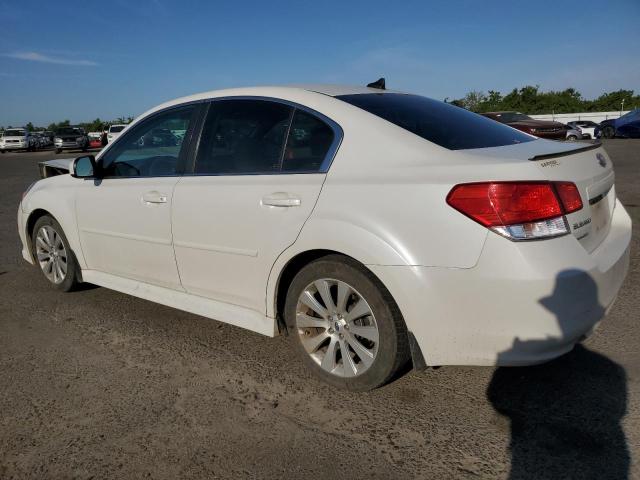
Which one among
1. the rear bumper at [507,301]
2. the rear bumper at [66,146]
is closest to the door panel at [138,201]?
the rear bumper at [507,301]

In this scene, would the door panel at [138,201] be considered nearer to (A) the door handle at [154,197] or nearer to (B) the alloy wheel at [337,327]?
(A) the door handle at [154,197]

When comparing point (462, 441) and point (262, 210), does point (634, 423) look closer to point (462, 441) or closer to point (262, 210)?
point (462, 441)

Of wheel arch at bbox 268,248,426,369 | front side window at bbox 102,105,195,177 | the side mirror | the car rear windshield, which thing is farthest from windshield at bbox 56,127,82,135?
wheel arch at bbox 268,248,426,369

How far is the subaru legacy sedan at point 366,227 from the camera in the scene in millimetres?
2344

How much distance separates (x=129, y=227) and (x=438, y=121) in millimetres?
2215

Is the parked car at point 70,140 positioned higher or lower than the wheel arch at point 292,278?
lower

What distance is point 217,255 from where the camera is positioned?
328 cm

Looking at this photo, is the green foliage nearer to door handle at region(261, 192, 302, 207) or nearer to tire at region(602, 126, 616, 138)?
tire at region(602, 126, 616, 138)

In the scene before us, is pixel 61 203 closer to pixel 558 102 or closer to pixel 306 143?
pixel 306 143

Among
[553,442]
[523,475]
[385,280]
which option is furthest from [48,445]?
[553,442]

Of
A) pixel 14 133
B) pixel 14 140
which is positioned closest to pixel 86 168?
pixel 14 140

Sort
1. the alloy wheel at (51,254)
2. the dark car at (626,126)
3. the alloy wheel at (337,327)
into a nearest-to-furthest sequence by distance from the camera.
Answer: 1. the alloy wheel at (337,327)
2. the alloy wheel at (51,254)
3. the dark car at (626,126)

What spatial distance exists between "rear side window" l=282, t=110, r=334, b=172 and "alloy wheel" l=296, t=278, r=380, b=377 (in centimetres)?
65

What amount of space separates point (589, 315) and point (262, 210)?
5.59 feet
